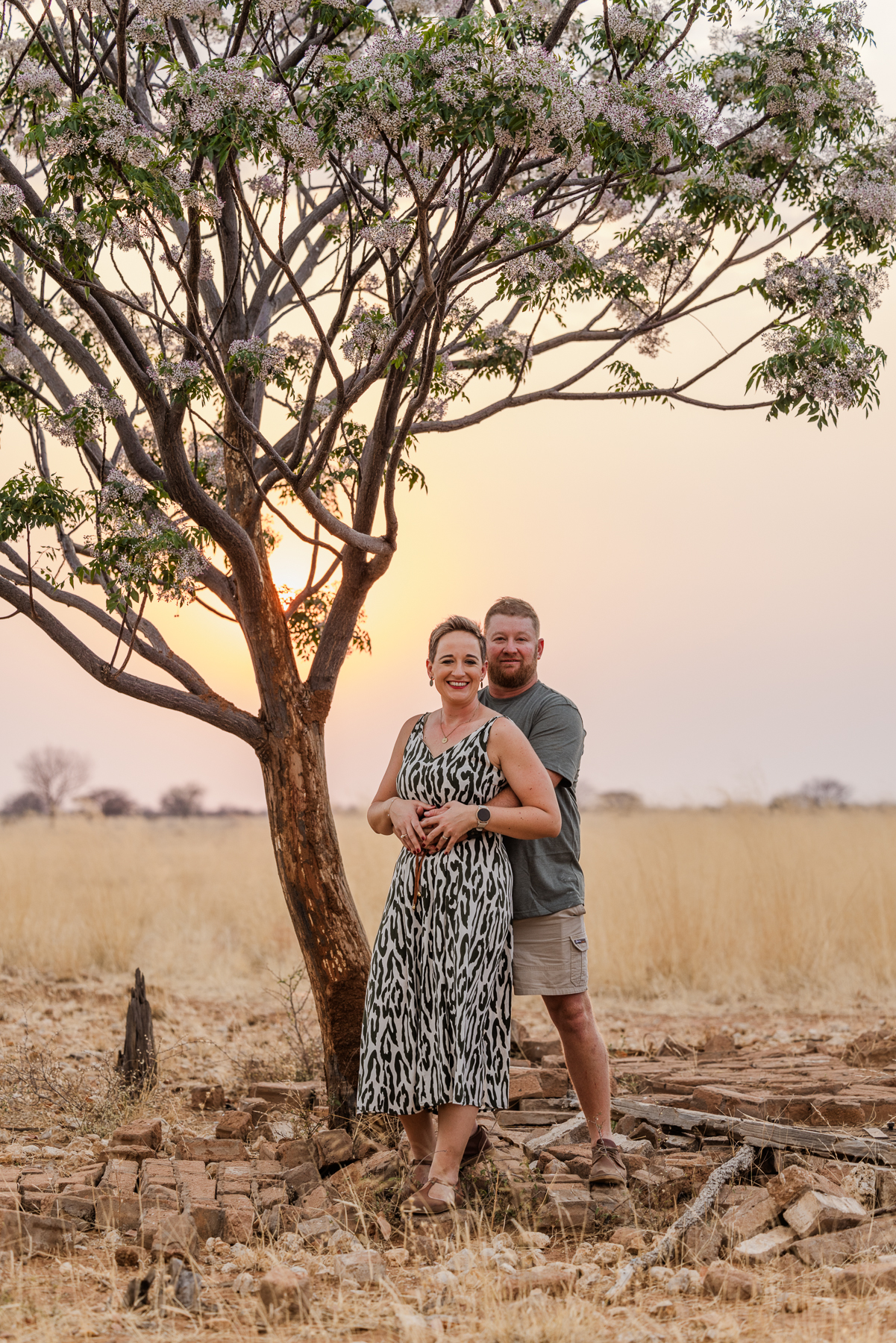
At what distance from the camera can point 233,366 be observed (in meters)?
5.71

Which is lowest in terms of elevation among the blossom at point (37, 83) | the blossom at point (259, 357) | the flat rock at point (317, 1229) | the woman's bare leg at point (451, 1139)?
the flat rock at point (317, 1229)

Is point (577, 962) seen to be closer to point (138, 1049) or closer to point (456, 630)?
point (456, 630)

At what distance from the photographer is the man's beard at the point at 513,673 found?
4441 mm

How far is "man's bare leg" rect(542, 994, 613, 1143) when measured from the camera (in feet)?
14.0

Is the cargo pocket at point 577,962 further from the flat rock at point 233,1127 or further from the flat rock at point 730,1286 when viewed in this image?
the flat rock at point 233,1127

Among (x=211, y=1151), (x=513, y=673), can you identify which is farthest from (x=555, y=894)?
(x=211, y=1151)

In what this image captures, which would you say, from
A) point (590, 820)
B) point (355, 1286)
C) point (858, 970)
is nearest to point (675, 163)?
point (355, 1286)

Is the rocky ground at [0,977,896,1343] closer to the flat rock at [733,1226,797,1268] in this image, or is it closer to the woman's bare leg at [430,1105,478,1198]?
the flat rock at [733,1226,797,1268]

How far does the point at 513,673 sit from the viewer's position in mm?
4445

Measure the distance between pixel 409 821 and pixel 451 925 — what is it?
1.29ft

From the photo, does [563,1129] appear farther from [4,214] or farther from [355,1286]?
[4,214]

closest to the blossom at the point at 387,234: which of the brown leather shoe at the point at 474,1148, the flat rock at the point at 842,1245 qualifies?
the brown leather shoe at the point at 474,1148

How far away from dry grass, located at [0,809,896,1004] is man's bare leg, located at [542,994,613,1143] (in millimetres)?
5743

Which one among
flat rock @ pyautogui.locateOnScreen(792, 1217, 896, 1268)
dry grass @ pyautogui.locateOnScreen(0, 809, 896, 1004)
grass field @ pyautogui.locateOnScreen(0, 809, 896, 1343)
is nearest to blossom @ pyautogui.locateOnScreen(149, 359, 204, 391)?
grass field @ pyautogui.locateOnScreen(0, 809, 896, 1343)
